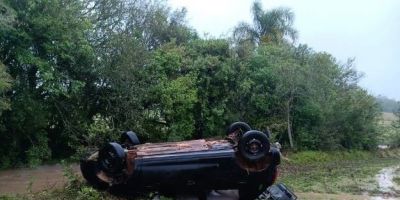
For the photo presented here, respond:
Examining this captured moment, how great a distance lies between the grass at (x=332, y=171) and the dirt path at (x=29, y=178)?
8841 mm

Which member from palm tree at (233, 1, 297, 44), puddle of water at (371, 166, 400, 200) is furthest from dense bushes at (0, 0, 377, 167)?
puddle of water at (371, 166, 400, 200)

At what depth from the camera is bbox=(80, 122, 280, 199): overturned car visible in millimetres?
8938

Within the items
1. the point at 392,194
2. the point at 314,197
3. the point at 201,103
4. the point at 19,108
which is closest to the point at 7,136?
the point at 19,108

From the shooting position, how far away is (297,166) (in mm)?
25266

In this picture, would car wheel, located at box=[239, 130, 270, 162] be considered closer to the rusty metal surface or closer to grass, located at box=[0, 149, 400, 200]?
the rusty metal surface

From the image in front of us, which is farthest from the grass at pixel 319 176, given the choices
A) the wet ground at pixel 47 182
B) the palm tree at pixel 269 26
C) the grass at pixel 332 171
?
the palm tree at pixel 269 26

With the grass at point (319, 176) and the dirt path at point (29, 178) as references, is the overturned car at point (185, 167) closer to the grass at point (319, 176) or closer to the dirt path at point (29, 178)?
the grass at point (319, 176)

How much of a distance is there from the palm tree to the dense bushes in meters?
0.19

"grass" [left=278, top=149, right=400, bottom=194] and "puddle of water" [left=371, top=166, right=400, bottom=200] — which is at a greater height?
"grass" [left=278, top=149, right=400, bottom=194]

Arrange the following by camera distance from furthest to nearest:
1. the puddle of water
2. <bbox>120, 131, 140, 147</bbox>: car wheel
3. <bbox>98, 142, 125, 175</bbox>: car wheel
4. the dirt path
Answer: the puddle of water < the dirt path < <bbox>120, 131, 140, 147</bbox>: car wheel < <bbox>98, 142, 125, 175</bbox>: car wheel

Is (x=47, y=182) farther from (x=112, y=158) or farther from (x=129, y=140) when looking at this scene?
(x=112, y=158)

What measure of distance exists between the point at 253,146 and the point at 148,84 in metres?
16.3

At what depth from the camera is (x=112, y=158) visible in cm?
900

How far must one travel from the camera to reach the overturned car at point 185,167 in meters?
8.94
